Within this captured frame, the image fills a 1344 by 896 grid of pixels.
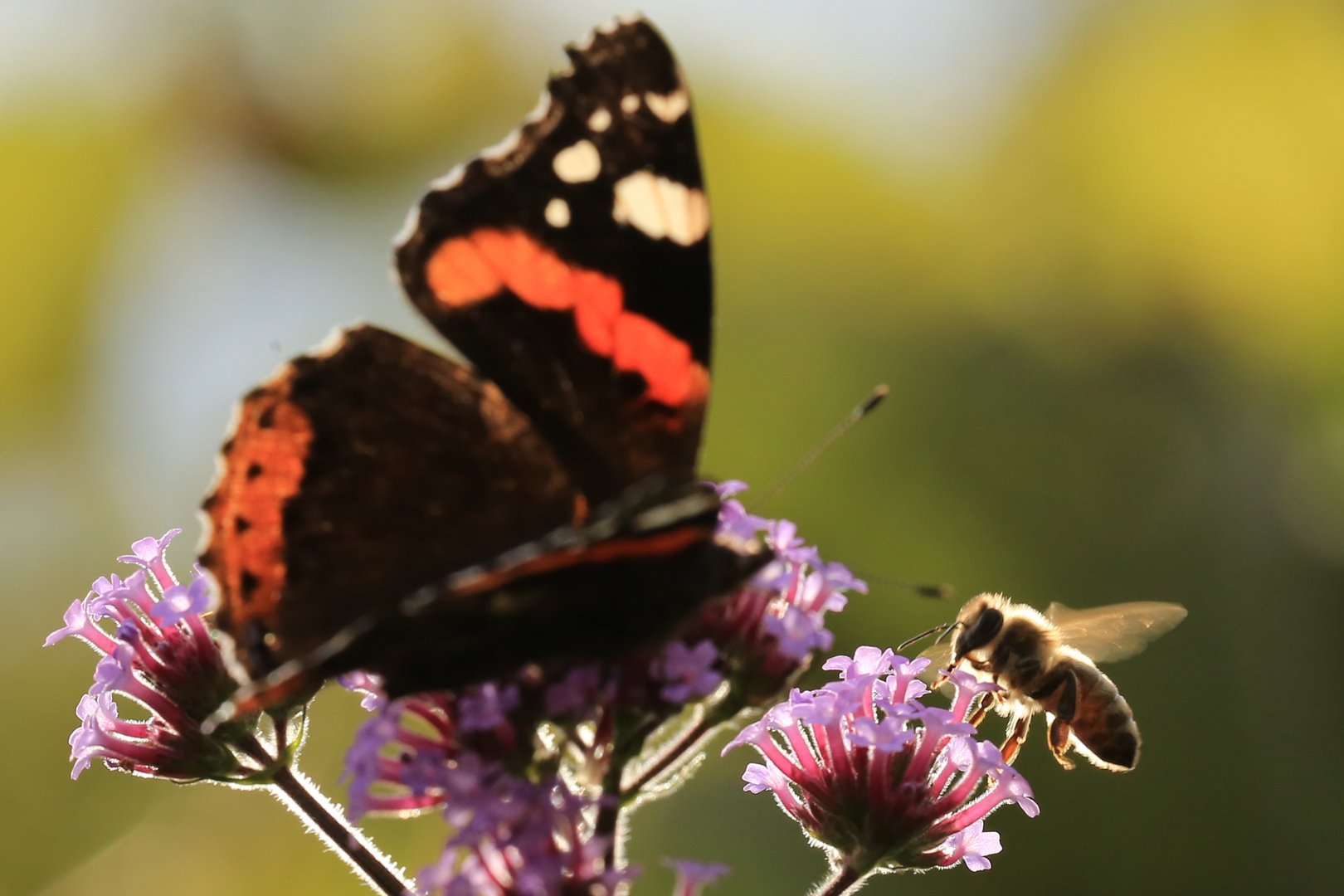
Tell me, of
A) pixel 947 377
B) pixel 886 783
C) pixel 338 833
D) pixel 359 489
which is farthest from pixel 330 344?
pixel 947 377

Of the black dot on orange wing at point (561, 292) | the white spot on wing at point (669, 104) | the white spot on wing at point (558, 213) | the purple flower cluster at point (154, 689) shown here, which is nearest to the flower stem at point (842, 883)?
the black dot on orange wing at point (561, 292)

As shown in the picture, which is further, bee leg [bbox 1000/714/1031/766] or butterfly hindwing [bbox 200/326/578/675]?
bee leg [bbox 1000/714/1031/766]

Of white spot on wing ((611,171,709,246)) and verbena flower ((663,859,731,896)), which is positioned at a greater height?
white spot on wing ((611,171,709,246))

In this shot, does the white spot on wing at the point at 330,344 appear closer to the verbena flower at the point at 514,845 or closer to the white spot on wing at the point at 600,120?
the white spot on wing at the point at 600,120

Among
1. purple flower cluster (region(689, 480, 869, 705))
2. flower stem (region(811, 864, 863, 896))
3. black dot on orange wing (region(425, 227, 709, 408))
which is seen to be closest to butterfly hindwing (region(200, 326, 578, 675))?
black dot on orange wing (region(425, 227, 709, 408))

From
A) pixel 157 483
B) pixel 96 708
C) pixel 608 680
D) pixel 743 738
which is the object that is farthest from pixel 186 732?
pixel 157 483

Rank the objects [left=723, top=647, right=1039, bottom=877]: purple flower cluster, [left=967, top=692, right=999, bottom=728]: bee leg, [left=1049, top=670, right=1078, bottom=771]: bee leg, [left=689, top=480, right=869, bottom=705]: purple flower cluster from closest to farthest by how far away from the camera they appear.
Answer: [left=689, top=480, right=869, bottom=705]: purple flower cluster < [left=723, top=647, right=1039, bottom=877]: purple flower cluster < [left=967, top=692, right=999, bottom=728]: bee leg < [left=1049, top=670, right=1078, bottom=771]: bee leg

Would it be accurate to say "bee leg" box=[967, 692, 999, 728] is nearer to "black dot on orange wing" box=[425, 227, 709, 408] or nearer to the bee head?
the bee head

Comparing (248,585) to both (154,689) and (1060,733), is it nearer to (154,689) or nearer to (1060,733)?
(154,689)
